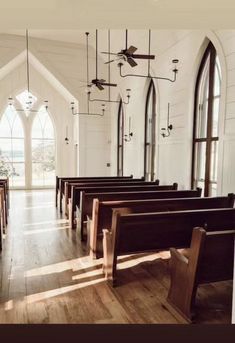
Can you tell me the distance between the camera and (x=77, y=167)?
1041cm

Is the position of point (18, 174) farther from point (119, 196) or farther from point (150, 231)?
point (150, 231)

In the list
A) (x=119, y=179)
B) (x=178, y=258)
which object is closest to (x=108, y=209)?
(x=178, y=258)

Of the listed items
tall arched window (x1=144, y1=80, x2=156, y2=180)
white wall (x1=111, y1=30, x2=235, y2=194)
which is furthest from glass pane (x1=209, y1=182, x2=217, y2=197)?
tall arched window (x1=144, y1=80, x2=156, y2=180)

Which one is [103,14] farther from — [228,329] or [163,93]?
[163,93]

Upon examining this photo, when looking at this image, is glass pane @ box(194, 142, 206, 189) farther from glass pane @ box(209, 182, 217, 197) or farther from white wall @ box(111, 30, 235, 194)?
glass pane @ box(209, 182, 217, 197)

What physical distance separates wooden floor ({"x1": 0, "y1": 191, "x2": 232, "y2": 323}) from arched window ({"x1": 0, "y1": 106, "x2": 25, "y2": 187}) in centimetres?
714

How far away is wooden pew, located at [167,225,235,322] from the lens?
2193mm

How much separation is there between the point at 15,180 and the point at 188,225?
9099 millimetres

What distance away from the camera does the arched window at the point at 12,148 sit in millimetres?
10648

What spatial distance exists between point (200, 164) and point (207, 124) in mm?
778

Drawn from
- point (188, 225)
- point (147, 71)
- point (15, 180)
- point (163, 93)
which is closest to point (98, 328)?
point (188, 225)

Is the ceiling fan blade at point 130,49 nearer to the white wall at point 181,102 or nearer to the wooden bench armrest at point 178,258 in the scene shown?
the white wall at point 181,102

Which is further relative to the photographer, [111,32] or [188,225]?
[111,32]

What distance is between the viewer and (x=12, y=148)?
1084 cm
